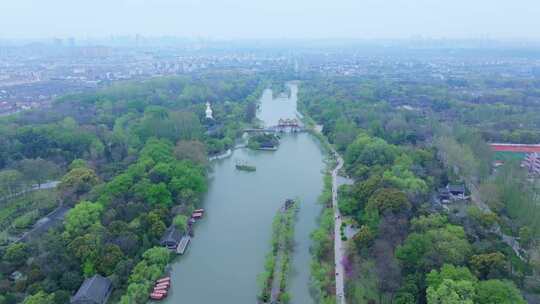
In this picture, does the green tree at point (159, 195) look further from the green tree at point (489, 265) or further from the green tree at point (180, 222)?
the green tree at point (489, 265)

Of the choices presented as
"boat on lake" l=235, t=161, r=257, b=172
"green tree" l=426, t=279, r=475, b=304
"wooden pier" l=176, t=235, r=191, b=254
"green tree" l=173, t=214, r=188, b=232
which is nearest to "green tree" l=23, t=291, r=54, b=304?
"wooden pier" l=176, t=235, r=191, b=254

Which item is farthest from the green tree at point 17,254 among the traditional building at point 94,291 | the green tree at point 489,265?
the green tree at point 489,265

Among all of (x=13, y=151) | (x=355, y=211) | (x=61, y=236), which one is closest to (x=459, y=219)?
(x=355, y=211)

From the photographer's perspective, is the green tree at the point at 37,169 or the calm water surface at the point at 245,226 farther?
the green tree at the point at 37,169

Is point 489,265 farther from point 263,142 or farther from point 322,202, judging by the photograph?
point 263,142

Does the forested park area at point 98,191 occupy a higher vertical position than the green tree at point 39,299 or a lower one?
higher

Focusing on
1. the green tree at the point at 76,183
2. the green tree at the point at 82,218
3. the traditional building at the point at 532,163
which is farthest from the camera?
the traditional building at the point at 532,163

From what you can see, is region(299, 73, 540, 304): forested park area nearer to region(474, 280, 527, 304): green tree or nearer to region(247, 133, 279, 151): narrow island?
region(474, 280, 527, 304): green tree
